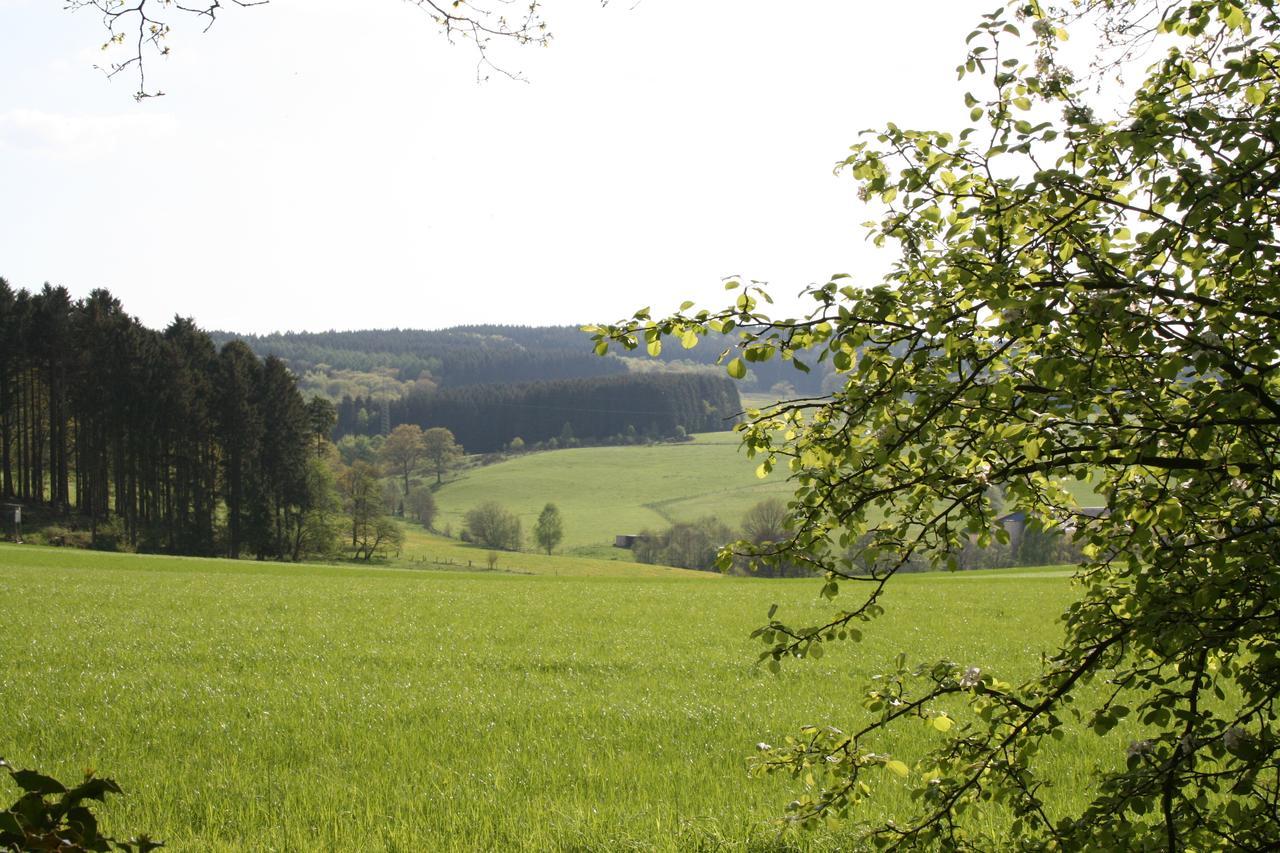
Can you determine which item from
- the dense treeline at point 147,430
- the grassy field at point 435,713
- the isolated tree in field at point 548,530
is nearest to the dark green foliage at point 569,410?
the isolated tree in field at point 548,530

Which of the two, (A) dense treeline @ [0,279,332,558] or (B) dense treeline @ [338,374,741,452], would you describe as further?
(B) dense treeline @ [338,374,741,452]

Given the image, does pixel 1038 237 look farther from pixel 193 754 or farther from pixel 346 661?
pixel 346 661

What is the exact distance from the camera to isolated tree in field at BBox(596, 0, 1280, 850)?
9.76ft

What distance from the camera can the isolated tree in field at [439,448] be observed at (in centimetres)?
13338

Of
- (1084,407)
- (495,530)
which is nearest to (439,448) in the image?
(495,530)

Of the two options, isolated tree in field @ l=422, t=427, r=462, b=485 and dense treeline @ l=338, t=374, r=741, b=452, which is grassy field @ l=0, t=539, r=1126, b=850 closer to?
isolated tree in field @ l=422, t=427, r=462, b=485

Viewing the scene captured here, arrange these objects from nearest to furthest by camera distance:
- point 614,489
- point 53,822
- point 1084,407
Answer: point 53,822 < point 1084,407 < point 614,489

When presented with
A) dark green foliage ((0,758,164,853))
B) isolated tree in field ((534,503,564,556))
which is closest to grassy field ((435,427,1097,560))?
isolated tree in field ((534,503,564,556))

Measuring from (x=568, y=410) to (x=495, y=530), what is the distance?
70.0 metres

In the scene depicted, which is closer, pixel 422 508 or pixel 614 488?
Result: pixel 422 508

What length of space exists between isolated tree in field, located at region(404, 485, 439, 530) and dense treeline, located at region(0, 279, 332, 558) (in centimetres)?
4120

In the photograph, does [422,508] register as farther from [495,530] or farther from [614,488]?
[614,488]

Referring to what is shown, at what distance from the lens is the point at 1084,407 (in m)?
2.98

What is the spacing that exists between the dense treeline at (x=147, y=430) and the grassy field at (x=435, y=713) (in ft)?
139
